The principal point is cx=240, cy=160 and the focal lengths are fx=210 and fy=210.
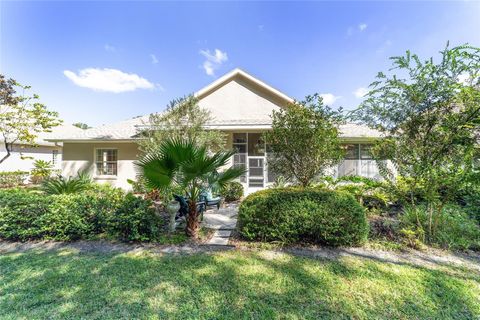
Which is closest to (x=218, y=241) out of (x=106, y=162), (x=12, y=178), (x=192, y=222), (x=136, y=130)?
(x=192, y=222)

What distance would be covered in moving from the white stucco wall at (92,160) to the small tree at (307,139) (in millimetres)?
9359

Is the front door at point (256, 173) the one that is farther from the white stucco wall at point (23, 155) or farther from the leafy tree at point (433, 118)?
the white stucco wall at point (23, 155)

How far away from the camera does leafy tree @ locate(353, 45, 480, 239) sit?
15.1 feet

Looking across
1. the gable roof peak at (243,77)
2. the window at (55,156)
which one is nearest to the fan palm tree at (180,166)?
the gable roof peak at (243,77)

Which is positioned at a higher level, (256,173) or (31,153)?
(31,153)

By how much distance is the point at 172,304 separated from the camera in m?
2.87

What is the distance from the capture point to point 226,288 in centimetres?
325

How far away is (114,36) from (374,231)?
12193mm

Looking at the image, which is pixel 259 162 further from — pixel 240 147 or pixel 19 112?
pixel 19 112

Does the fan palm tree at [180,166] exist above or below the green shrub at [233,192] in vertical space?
above

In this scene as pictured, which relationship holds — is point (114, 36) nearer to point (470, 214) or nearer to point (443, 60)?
point (443, 60)

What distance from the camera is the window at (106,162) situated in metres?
12.9

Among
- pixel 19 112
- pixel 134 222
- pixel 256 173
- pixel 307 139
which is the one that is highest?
pixel 19 112

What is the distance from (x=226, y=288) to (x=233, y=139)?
31.4 ft
